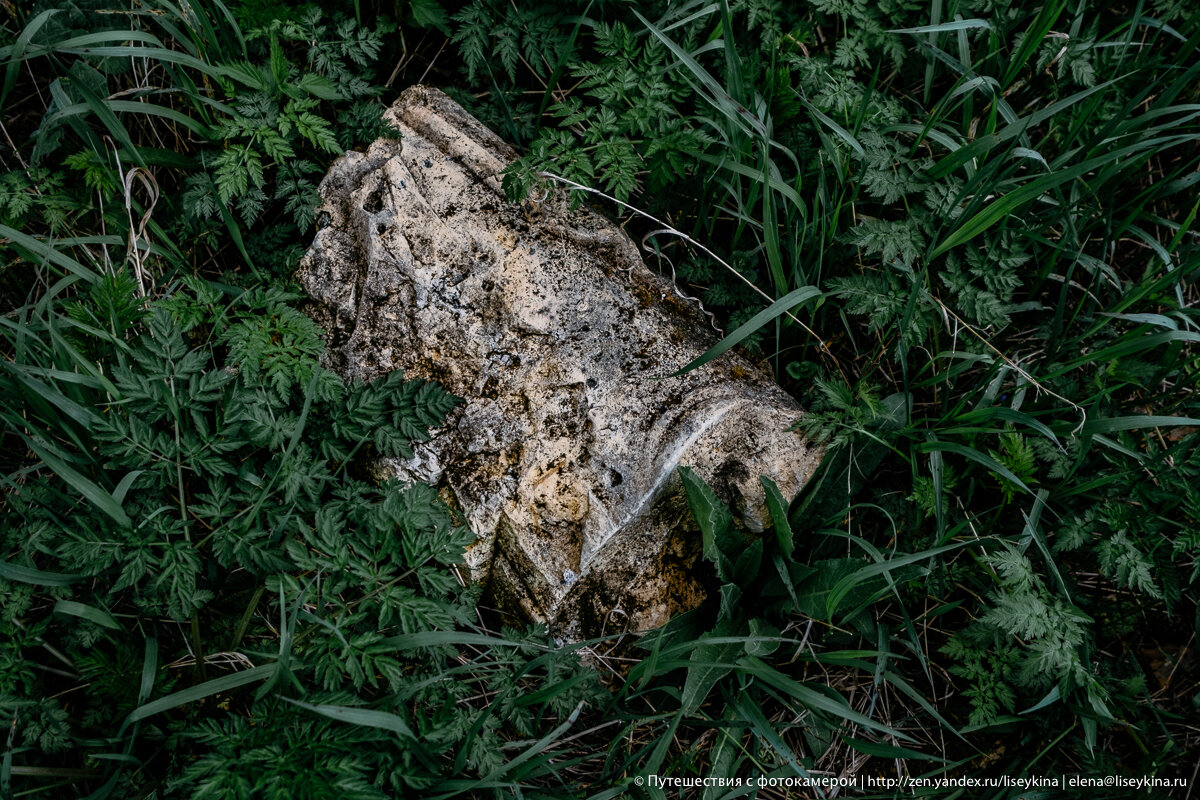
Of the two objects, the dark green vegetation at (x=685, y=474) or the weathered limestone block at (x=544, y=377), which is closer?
the dark green vegetation at (x=685, y=474)

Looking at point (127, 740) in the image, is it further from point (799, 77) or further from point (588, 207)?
point (799, 77)

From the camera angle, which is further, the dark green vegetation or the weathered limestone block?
the weathered limestone block

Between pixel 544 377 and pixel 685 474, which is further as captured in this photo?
pixel 544 377

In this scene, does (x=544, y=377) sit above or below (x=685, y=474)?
above

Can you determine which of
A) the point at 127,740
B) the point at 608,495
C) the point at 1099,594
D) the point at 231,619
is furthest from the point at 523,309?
the point at 1099,594
